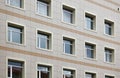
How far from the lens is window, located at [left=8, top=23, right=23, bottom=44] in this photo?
Result: 28889 mm

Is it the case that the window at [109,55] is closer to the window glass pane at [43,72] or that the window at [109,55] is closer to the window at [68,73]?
the window at [68,73]

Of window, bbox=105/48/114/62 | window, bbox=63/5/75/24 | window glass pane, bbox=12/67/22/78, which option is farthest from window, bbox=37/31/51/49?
window, bbox=105/48/114/62

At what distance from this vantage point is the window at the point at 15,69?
28391 mm

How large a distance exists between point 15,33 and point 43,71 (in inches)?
160

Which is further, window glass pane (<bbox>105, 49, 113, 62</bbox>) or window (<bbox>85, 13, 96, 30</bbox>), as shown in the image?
window glass pane (<bbox>105, 49, 113, 62</bbox>)

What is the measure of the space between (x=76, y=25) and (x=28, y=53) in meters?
6.56

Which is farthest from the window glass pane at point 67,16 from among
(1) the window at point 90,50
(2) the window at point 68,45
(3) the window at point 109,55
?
(3) the window at point 109,55

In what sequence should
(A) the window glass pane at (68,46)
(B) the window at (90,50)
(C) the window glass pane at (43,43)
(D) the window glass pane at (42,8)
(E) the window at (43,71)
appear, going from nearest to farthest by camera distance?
1. (E) the window at (43,71)
2. (C) the window glass pane at (43,43)
3. (D) the window glass pane at (42,8)
4. (A) the window glass pane at (68,46)
5. (B) the window at (90,50)

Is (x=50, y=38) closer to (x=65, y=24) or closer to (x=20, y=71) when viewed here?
(x=65, y=24)

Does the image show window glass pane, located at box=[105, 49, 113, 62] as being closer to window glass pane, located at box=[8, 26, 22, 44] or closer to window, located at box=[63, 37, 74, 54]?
window, located at box=[63, 37, 74, 54]

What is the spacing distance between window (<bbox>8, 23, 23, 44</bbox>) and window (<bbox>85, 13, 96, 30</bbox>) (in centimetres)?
846

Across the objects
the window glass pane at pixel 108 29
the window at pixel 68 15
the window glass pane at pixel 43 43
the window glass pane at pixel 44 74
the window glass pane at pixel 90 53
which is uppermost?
the window at pixel 68 15

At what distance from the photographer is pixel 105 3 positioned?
1508 inches

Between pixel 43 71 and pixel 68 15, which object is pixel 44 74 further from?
pixel 68 15
